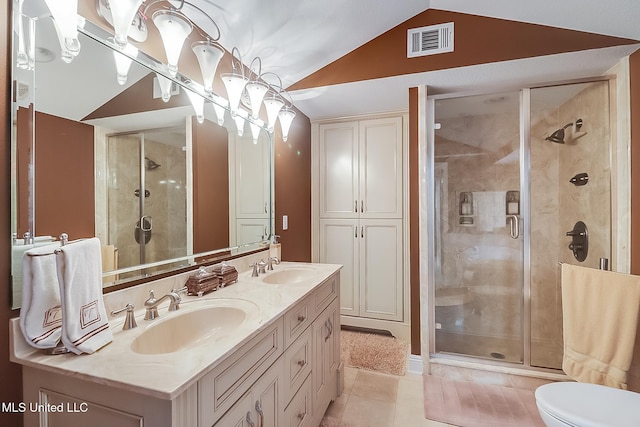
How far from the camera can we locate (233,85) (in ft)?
5.12

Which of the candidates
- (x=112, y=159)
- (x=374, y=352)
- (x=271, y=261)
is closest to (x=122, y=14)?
(x=112, y=159)

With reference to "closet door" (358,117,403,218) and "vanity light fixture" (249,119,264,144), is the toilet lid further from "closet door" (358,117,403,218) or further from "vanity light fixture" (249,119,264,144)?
"vanity light fixture" (249,119,264,144)

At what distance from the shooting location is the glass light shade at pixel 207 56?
1336 millimetres

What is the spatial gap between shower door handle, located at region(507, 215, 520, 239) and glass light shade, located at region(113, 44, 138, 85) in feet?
8.92

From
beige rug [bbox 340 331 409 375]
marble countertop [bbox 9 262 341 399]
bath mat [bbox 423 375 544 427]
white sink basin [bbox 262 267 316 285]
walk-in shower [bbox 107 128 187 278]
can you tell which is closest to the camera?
marble countertop [bbox 9 262 341 399]

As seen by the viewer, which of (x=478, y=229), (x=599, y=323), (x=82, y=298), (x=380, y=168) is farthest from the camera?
(x=380, y=168)

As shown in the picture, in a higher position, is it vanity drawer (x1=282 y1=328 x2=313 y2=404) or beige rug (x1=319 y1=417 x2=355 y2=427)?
vanity drawer (x1=282 y1=328 x2=313 y2=404)

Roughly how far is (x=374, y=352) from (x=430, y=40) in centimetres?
249

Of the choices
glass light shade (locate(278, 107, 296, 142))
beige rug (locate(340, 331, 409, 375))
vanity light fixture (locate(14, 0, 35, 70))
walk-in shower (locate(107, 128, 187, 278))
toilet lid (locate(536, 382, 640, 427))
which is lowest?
beige rug (locate(340, 331, 409, 375))

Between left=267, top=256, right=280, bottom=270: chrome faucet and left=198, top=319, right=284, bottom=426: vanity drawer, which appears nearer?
left=198, top=319, right=284, bottom=426: vanity drawer

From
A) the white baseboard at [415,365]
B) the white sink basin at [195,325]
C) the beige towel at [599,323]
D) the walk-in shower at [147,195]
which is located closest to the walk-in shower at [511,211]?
the white baseboard at [415,365]

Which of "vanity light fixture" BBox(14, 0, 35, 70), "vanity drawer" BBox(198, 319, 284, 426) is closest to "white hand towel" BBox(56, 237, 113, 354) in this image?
"vanity drawer" BBox(198, 319, 284, 426)

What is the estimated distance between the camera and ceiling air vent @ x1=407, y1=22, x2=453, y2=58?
1914 mm

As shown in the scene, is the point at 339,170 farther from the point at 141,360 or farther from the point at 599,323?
the point at 141,360
